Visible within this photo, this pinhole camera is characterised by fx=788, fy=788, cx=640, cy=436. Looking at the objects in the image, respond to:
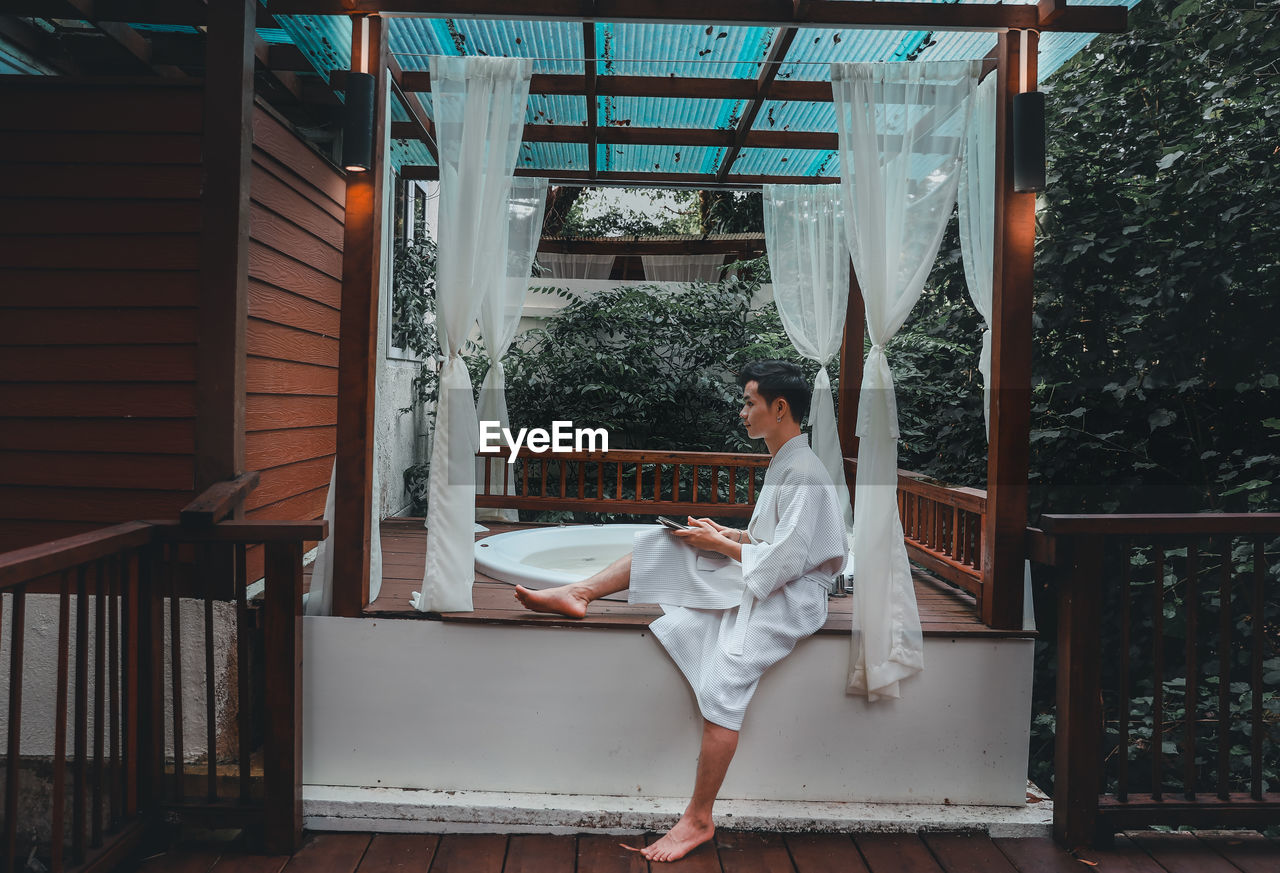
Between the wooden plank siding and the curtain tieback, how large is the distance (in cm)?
212

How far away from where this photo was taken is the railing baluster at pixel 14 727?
1604 mm

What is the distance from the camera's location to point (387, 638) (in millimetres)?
2471

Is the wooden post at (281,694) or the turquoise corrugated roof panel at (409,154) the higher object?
the turquoise corrugated roof panel at (409,154)

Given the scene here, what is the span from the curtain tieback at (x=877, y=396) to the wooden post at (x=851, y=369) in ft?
5.17

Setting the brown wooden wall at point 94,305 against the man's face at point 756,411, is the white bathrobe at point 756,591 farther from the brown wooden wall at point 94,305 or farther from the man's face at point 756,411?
the brown wooden wall at point 94,305

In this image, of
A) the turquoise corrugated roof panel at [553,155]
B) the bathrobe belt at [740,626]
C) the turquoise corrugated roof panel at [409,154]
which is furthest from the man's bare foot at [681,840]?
the turquoise corrugated roof panel at [409,154]

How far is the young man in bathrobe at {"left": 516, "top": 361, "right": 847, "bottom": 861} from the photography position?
2.26 metres

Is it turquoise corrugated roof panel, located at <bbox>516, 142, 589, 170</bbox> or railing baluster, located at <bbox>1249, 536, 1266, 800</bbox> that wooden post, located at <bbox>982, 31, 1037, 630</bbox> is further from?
turquoise corrugated roof panel, located at <bbox>516, 142, 589, 170</bbox>

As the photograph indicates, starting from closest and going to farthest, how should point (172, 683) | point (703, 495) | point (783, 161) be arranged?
point (172, 683) < point (783, 161) < point (703, 495)

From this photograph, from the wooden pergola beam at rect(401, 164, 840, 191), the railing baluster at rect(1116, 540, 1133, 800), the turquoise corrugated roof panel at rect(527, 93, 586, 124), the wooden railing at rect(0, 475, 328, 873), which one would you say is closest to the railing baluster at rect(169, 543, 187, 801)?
the wooden railing at rect(0, 475, 328, 873)

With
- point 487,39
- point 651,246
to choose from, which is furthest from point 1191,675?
point 651,246

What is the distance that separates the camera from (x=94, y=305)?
2.78m

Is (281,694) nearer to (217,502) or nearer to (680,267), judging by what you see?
(217,502)

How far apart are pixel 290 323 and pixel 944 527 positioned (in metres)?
2.95
